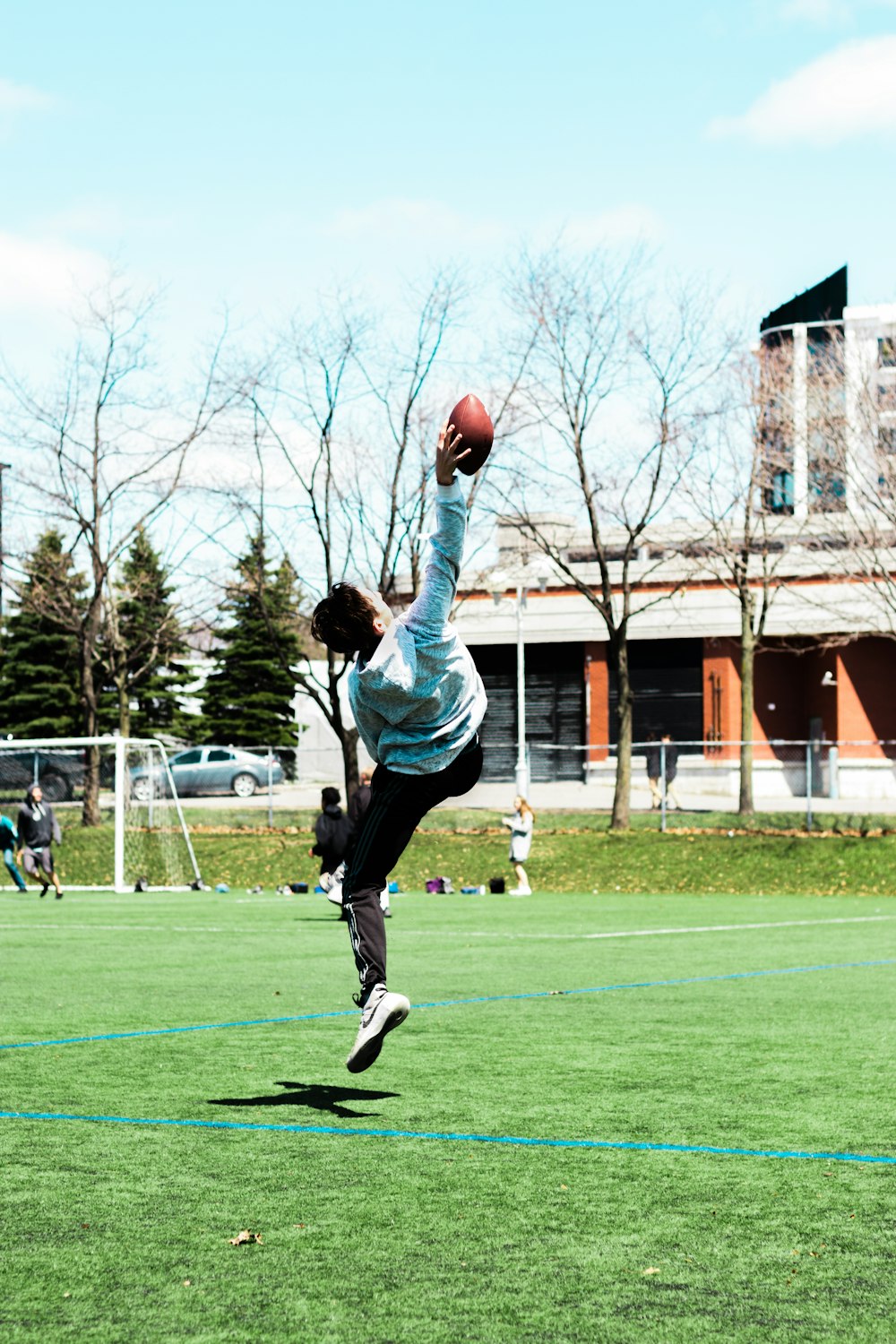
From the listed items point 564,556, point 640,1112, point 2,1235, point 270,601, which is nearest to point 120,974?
point 640,1112

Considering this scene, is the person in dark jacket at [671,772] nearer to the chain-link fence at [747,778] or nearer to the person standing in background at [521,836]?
the chain-link fence at [747,778]

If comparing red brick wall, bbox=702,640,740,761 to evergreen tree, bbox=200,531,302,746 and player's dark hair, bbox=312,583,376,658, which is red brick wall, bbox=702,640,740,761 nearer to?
evergreen tree, bbox=200,531,302,746

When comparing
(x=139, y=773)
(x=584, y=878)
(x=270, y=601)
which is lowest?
(x=584, y=878)

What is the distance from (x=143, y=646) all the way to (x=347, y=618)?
3761 cm

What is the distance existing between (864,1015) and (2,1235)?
641 cm

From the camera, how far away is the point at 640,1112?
6148 millimetres

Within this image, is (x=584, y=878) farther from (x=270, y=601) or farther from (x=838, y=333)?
(x=270, y=601)

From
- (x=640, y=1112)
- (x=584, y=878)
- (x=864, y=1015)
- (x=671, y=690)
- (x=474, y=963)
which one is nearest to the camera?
(x=640, y=1112)

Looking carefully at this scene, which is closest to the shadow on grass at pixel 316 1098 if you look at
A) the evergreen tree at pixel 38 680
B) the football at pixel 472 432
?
the football at pixel 472 432

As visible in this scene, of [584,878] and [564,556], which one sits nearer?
[584,878]

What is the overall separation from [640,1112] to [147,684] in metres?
61.2

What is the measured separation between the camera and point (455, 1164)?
5184 millimetres

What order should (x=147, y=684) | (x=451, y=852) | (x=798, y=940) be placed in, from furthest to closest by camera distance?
(x=147, y=684) → (x=451, y=852) → (x=798, y=940)

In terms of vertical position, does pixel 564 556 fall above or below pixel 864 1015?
above
